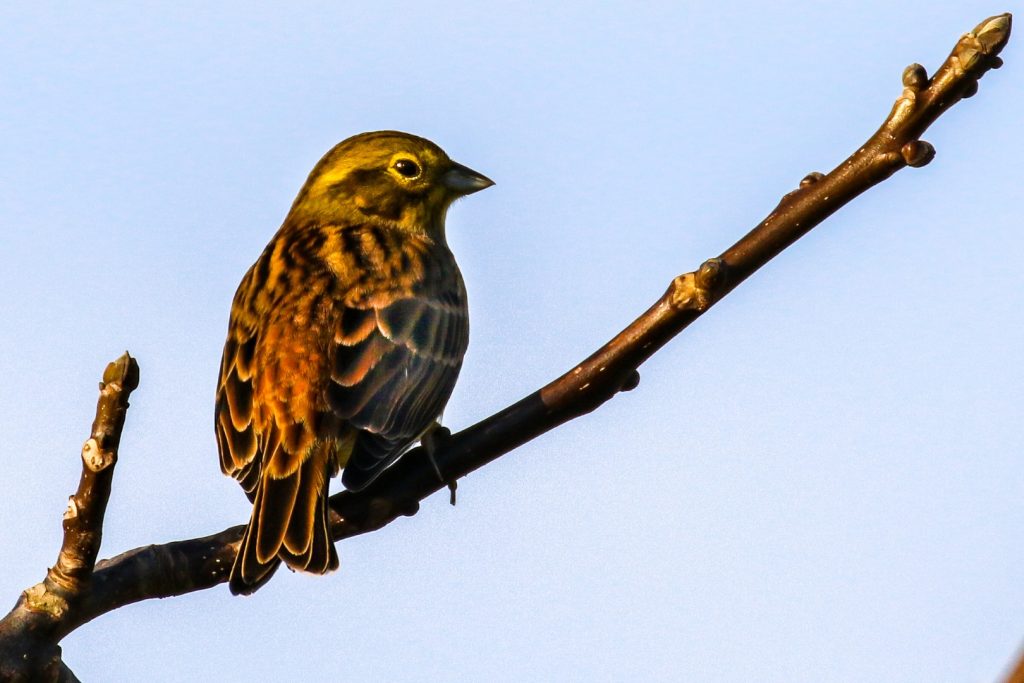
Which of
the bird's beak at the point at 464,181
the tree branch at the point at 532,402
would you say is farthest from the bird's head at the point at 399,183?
the tree branch at the point at 532,402

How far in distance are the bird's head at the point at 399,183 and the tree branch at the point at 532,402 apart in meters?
3.14

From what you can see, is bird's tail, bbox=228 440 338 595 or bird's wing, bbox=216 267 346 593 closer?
bird's tail, bbox=228 440 338 595

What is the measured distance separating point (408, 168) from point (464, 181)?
31 cm

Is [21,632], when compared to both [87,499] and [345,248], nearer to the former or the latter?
[87,499]

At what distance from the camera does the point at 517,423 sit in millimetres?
4547

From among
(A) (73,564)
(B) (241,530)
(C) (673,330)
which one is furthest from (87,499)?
(C) (673,330)

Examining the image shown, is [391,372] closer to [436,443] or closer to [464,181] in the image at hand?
[436,443]

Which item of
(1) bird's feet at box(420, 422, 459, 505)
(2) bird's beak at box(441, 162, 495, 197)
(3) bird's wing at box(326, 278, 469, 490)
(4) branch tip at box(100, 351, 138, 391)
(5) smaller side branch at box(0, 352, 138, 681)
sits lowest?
(5) smaller side branch at box(0, 352, 138, 681)

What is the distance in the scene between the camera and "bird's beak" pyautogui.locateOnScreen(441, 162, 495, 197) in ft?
25.3

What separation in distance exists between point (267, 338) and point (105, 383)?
2249mm

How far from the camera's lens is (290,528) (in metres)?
5.02

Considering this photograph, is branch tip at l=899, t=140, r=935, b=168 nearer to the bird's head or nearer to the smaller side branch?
the smaller side branch

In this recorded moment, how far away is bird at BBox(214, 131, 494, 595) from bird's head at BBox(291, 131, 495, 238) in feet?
0.77

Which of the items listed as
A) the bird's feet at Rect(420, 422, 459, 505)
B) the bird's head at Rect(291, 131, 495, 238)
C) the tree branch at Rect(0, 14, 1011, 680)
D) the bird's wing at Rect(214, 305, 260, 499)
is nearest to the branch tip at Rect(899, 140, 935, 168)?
the tree branch at Rect(0, 14, 1011, 680)
